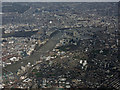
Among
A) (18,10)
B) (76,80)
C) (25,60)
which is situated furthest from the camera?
(18,10)

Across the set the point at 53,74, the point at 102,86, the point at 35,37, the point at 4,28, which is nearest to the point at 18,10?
the point at 4,28

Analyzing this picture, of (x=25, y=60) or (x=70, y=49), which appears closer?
(x=25, y=60)

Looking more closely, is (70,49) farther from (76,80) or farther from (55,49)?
(76,80)

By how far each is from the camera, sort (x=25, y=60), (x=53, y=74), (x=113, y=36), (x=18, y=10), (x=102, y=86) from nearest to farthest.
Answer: (x=102, y=86), (x=53, y=74), (x=25, y=60), (x=113, y=36), (x=18, y=10)

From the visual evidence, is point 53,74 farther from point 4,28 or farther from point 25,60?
point 4,28

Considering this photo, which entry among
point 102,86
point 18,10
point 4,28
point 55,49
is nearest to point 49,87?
point 102,86

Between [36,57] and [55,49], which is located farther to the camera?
[55,49]

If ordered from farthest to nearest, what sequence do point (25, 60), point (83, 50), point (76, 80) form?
1. point (83, 50)
2. point (25, 60)
3. point (76, 80)
